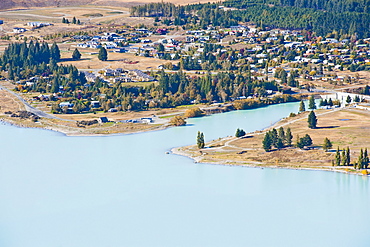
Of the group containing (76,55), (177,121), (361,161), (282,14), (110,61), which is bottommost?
(177,121)

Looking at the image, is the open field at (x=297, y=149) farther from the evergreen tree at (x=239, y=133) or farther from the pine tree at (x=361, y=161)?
the pine tree at (x=361, y=161)

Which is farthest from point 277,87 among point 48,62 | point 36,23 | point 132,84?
point 36,23

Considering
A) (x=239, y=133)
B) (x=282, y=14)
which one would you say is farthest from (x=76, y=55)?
(x=239, y=133)

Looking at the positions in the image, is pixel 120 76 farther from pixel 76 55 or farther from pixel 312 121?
pixel 312 121

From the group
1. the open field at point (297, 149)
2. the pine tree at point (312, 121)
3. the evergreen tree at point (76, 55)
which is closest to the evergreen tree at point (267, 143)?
the open field at point (297, 149)

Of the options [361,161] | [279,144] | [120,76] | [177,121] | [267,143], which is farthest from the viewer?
[120,76]

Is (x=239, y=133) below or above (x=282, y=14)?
below

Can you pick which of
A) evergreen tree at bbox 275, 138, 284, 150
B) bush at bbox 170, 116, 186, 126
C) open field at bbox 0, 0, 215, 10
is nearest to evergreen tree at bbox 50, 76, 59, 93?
bush at bbox 170, 116, 186, 126

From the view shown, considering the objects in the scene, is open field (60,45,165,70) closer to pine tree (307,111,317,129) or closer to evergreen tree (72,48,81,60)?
evergreen tree (72,48,81,60)

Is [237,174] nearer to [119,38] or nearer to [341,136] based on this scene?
[341,136]
